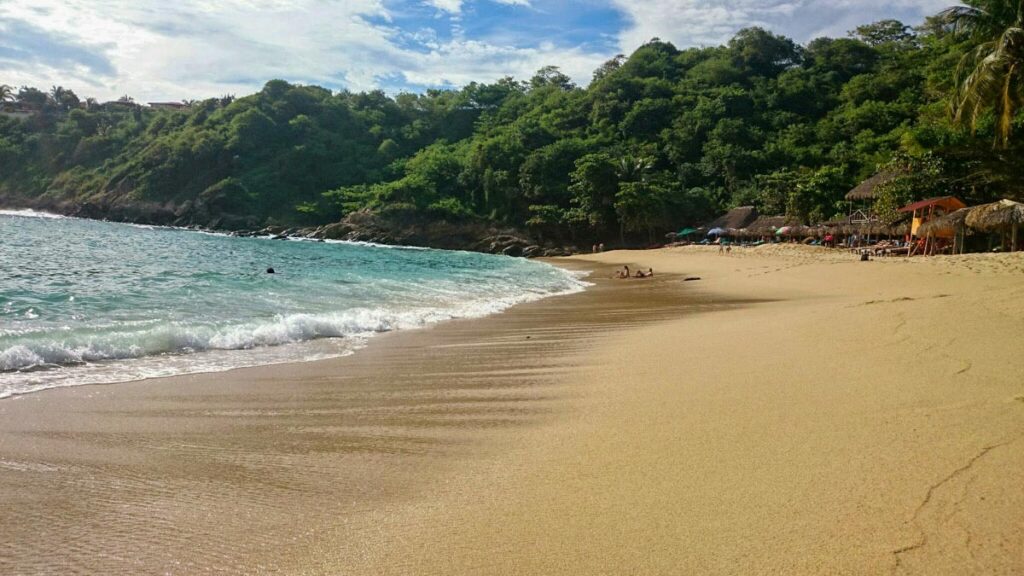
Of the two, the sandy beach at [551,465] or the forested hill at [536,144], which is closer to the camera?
the sandy beach at [551,465]

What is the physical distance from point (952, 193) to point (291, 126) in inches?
2621

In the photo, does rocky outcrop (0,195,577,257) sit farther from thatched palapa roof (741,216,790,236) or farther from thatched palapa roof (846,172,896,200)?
thatched palapa roof (846,172,896,200)

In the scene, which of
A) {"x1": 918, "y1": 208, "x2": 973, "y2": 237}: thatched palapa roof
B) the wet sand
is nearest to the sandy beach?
the wet sand

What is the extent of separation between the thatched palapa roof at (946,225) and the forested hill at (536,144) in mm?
10587

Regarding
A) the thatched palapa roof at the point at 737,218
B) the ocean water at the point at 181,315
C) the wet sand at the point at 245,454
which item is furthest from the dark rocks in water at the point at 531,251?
the wet sand at the point at 245,454

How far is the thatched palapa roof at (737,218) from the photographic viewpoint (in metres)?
42.6

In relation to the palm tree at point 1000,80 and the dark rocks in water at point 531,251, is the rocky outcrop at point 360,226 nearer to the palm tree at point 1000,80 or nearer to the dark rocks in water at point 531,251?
the dark rocks in water at point 531,251

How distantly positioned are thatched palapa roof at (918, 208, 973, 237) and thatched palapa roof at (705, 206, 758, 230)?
20338 mm

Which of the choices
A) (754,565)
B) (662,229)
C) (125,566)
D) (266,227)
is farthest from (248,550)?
(266,227)

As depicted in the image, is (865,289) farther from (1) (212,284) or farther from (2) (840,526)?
(1) (212,284)

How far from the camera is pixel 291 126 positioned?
71625 mm

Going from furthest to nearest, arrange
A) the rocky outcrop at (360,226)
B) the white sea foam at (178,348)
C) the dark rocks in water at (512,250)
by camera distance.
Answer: the rocky outcrop at (360,226), the dark rocks in water at (512,250), the white sea foam at (178,348)

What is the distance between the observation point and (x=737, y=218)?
4303cm

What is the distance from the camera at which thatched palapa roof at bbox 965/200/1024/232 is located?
1769 cm
